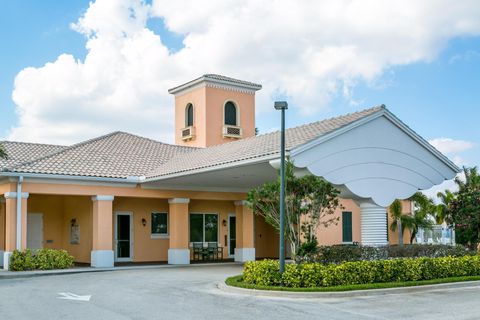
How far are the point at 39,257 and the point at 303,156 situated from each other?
424 inches

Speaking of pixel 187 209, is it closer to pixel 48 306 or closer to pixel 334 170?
pixel 334 170

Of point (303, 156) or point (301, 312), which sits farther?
point (303, 156)

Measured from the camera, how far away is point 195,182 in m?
25.3

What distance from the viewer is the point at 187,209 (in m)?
26.4

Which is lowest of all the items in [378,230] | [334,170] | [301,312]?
[301,312]

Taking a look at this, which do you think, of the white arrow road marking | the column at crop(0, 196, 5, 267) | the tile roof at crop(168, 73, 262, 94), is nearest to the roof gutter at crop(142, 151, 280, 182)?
the white arrow road marking

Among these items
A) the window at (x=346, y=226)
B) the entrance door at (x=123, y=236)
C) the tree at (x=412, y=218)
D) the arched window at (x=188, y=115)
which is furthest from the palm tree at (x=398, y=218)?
the entrance door at (x=123, y=236)

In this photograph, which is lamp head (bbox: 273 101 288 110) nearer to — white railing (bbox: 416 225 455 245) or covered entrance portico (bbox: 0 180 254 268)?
covered entrance portico (bbox: 0 180 254 268)

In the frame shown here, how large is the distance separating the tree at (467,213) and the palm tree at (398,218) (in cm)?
754

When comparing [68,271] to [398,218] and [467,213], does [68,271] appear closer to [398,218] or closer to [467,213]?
[467,213]

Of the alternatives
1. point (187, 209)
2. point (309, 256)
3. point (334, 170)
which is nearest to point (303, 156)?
point (334, 170)

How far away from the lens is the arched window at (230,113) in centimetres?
3619

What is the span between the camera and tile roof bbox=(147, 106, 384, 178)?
18.4 m

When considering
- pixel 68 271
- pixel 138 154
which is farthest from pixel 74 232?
pixel 68 271
